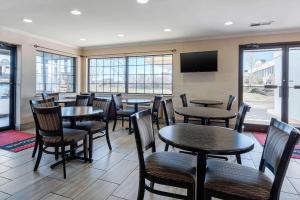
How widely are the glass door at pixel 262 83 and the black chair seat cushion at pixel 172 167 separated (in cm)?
407

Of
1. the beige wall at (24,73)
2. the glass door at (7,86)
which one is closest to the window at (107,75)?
the beige wall at (24,73)

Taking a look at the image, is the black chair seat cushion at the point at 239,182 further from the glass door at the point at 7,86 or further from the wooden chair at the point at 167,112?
the glass door at the point at 7,86

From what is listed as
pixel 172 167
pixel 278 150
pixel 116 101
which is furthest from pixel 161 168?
pixel 116 101

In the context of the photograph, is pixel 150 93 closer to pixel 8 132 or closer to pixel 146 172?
pixel 8 132

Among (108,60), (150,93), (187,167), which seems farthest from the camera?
(108,60)

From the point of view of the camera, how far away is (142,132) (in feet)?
6.10

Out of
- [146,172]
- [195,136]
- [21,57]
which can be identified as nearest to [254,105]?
[195,136]

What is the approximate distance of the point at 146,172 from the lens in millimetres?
1720

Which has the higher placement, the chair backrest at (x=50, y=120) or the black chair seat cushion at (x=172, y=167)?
the chair backrest at (x=50, y=120)

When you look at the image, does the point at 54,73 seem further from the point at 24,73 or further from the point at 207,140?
the point at 207,140

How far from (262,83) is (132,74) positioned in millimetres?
3783

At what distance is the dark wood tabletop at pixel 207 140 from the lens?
1467mm

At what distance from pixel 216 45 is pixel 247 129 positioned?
7.73 feet

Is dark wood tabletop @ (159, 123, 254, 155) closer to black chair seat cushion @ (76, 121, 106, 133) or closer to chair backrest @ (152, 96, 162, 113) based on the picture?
black chair seat cushion @ (76, 121, 106, 133)
